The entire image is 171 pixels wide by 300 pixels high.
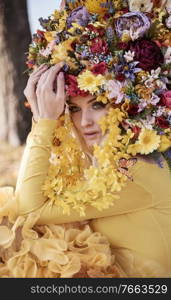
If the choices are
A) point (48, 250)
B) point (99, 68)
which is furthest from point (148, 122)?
point (48, 250)

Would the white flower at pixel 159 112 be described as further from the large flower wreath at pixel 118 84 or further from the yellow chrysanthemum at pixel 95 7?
the yellow chrysanthemum at pixel 95 7

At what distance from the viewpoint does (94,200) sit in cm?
175

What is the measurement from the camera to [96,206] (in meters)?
1.75

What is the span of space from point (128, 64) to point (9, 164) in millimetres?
823

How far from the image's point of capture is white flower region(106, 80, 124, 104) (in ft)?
5.75

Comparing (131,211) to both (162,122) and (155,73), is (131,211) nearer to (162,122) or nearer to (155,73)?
(162,122)

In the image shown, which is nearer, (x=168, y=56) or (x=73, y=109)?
(x=168, y=56)

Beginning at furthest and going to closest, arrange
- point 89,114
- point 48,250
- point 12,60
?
point 12,60, point 89,114, point 48,250

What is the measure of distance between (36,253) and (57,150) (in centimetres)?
45

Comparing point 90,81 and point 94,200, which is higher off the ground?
point 90,81

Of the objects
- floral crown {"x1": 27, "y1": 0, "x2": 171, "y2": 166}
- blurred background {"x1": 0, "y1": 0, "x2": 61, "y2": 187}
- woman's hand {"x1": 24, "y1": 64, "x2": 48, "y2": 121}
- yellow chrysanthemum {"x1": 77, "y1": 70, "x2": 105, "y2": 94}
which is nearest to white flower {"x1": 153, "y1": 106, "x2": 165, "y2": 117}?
floral crown {"x1": 27, "y1": 0, "x2": 171, "y2": 166}

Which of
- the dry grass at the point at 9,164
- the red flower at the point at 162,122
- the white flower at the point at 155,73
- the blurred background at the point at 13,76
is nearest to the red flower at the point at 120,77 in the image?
the white flower at the point at 155,73

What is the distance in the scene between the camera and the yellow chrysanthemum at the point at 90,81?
69.1 inches

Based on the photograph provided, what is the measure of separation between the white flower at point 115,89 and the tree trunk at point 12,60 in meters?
0.63
